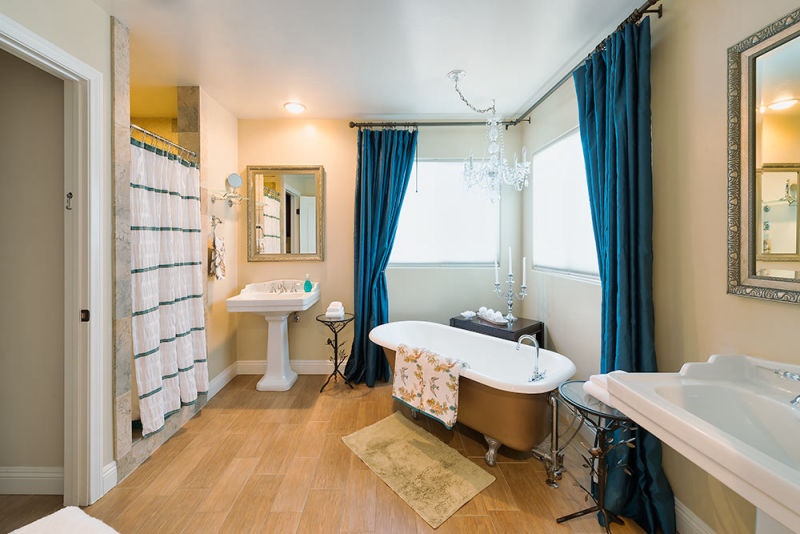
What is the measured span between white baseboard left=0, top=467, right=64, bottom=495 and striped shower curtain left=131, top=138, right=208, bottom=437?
0.40 metres

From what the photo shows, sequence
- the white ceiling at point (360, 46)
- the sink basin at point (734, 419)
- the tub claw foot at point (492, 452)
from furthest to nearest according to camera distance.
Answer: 1. the tub claw foot at point (492, 452)
2. the white ceiling at point (360, 46)
3. the sink basin at point (734, 419)

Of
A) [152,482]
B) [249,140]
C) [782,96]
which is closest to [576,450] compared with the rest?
[782,96]

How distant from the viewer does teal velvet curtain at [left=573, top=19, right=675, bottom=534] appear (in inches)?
59.2

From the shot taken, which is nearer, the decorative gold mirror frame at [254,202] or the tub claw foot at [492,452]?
the tub claw foot at [492,452]

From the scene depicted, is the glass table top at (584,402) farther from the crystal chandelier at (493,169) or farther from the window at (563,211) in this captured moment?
the crystal chandelier at (493,169)

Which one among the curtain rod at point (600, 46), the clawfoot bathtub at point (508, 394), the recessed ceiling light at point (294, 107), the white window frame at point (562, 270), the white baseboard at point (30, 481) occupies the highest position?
the recessed ceiling light at point (294, 107)

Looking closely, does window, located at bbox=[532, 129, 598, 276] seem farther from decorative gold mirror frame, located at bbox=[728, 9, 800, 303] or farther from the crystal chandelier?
decorative gold mirror frame, located at bbox=[728, 9, 800, 303]

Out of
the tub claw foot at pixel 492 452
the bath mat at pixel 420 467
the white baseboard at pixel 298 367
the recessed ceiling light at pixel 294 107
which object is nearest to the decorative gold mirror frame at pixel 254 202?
the recessed ceiling light at pixel 294 107

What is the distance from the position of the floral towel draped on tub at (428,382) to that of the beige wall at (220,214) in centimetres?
176

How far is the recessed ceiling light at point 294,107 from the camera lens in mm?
2893

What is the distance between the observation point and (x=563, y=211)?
2.54m

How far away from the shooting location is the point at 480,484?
5.83 ft

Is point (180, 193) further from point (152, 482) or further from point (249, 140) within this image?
point (152, 482)

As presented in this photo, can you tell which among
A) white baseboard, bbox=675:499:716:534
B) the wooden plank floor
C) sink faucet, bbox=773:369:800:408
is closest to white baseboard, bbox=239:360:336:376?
the wooden plank floor
